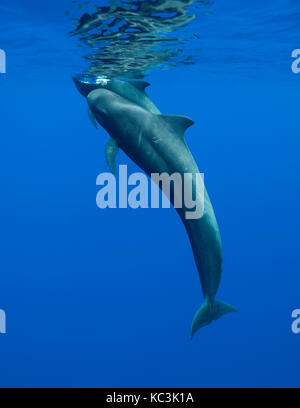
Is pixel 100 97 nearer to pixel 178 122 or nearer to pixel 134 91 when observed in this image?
pixel 134 91

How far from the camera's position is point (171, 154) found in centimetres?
740

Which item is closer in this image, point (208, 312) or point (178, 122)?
point (178, 122)

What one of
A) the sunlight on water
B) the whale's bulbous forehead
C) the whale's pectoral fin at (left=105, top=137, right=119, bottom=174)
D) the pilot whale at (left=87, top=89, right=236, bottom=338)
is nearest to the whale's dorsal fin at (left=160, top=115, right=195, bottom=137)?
the pilot whale at (left=87, top=89, right=236, bottom=338)

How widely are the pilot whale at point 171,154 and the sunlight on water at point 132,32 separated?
4.10m

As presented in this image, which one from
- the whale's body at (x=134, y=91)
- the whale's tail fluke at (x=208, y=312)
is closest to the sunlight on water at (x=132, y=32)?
the whale's body at (x=134, y=91)

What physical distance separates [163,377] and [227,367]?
4.60 meters

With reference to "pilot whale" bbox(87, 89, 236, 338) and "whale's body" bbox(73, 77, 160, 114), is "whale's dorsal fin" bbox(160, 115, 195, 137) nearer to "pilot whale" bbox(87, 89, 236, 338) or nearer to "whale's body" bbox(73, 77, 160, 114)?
"pilot whale" bbox(87, 89, 236, 338)

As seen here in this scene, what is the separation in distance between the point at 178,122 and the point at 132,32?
6.55 m

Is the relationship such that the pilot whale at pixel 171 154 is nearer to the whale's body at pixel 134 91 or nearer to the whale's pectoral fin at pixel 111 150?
the whale's pectoral fin at pixel 111 150

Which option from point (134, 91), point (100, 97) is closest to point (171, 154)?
point (100, 97)

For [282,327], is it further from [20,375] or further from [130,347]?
[20,375]

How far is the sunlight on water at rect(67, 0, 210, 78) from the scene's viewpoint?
35.2 ft

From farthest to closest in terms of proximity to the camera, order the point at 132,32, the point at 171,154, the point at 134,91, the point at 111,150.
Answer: the point at 132,32
the point at 134,91
the point at 111,150
the point at 171,154

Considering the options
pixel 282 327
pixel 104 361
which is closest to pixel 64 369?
pixel 104 361
